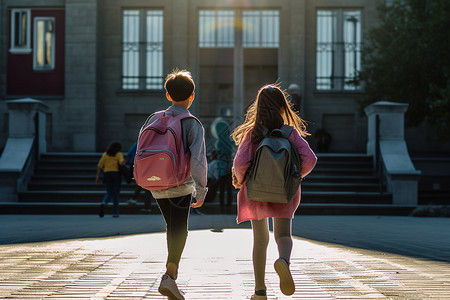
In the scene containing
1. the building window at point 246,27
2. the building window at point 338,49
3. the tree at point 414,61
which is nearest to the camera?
the tree at point 414,61

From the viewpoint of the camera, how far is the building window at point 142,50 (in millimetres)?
28625

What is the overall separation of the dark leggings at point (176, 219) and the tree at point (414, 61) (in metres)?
17.1

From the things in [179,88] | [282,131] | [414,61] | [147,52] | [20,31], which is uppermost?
[20,31]

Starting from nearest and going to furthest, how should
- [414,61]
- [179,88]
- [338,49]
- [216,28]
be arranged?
[179,88], [414,61], [338,49], [216,28]

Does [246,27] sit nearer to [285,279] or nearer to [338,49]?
[338,49]

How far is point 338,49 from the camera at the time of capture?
28359 mm

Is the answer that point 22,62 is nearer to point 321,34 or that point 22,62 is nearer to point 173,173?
point 321,34

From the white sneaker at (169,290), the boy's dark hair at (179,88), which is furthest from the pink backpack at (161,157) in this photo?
the white sneaker at (169,290)

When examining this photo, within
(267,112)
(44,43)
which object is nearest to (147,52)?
(44,43)

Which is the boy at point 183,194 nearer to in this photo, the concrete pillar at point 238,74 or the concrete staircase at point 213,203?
the concrete staircase at point 213,203

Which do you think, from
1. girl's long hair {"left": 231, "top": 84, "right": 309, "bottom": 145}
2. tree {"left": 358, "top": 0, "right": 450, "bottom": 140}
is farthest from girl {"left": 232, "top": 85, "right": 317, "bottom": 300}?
tree {"left": 358, "top": 0, "right": 450, "bottom": 140}

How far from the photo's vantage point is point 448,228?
12953 mm

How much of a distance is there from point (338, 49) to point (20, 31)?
11932 mm

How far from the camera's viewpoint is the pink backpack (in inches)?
207
